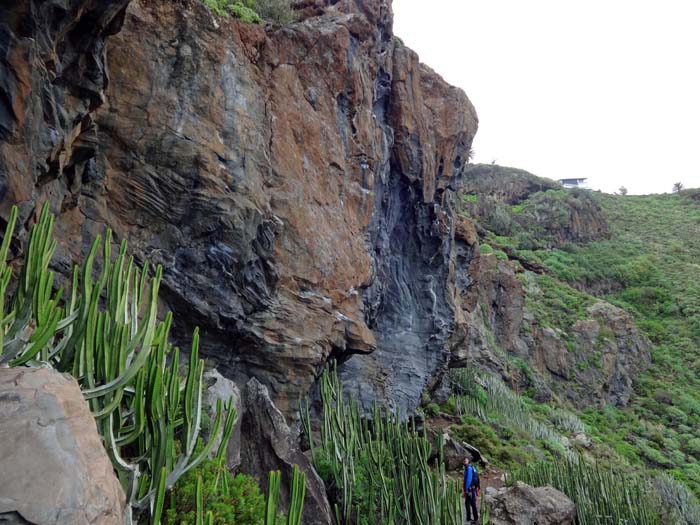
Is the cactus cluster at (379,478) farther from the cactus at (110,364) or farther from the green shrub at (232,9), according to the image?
the green shrub at (232,9)

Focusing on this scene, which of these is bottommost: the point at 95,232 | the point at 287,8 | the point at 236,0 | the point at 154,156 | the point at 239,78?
the point at 95,232

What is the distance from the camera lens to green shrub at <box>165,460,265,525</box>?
13.9 feet

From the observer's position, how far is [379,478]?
855cm

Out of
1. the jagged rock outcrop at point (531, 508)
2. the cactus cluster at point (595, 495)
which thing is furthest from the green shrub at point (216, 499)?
the cactus cluster at point (595, 495)

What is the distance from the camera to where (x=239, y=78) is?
8945 mm

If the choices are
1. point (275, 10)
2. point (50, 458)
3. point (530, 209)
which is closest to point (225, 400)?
point (50, 458)

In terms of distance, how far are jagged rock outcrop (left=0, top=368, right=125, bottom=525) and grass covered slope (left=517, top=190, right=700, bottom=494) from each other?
23.7 m

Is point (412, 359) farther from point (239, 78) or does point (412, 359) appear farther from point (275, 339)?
point (239, 78)

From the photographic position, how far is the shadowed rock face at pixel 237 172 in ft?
22.6

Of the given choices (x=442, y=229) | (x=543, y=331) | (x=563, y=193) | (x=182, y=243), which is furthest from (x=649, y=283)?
(x=182, y=243)

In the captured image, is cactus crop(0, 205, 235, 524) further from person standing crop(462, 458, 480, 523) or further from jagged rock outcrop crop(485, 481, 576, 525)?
jagged rock outcrop crop(485, 481, 576, 525)

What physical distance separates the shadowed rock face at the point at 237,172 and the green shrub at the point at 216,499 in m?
3.45

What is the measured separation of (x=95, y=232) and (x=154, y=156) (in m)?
1.57

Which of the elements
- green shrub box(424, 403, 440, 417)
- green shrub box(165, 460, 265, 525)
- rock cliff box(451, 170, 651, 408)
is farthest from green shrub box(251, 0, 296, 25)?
green shrub box(424, 403, 440, 417)
